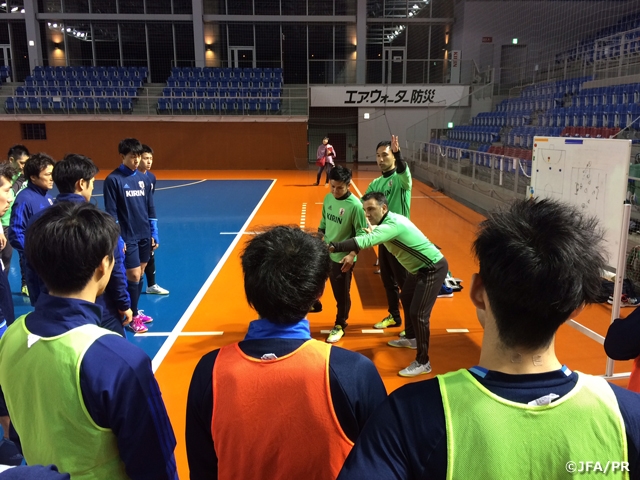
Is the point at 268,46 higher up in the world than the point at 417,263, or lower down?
higher up

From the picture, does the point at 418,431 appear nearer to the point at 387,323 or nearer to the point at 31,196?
the point at 387,323

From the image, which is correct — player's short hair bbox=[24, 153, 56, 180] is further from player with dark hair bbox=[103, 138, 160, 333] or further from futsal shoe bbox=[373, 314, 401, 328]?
futsal shoe bbox=[373, 314, 401, 328]

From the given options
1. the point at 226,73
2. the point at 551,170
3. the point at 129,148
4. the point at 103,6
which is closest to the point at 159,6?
the point at 103,6

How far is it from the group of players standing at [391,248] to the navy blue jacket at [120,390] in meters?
1.79

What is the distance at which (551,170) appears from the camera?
478cm

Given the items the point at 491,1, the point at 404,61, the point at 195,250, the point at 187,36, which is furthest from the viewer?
the point at 187,36

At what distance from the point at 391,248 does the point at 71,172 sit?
2588mm

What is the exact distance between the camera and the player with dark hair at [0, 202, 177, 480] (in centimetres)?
156

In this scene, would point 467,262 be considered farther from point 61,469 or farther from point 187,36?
point 187,36

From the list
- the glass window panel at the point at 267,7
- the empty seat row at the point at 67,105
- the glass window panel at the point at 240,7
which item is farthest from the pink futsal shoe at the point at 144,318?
the glass window panel at the point at 240,7

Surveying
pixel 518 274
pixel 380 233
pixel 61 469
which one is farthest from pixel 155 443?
pixel 380 233

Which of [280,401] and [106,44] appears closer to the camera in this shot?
[280,401]

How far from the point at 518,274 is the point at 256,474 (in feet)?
3.09

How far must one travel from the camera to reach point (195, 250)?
8.40m
